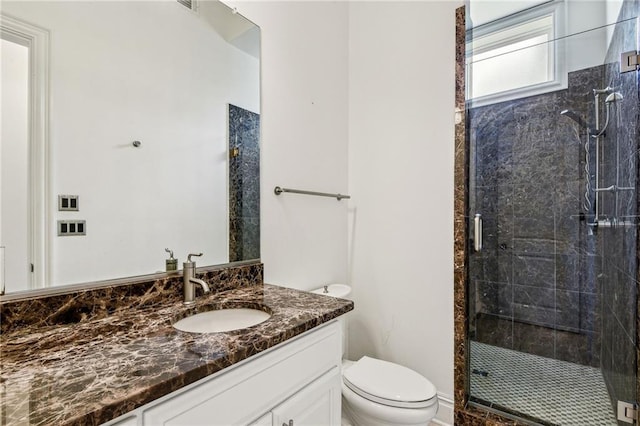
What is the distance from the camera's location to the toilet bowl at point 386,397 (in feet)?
4.46

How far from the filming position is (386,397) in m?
1.40

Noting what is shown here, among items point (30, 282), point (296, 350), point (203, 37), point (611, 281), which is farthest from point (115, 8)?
point (611, 281)

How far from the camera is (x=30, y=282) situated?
3.04 feet

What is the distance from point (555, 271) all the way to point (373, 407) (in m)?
1.48

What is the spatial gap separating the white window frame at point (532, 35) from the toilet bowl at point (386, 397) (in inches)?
59.9

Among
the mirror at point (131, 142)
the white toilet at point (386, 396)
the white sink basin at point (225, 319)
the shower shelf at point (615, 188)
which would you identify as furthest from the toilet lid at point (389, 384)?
the shower shelf at point (615, 188)

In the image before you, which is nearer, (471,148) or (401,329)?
(471,148)

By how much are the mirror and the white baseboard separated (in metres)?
1.30

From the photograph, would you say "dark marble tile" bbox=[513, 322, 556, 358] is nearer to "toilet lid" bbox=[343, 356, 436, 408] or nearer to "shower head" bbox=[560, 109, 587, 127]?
"toilet lid" bbox=[343, 356, 436, 408]

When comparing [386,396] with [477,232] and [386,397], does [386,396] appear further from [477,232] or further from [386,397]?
[477,232]

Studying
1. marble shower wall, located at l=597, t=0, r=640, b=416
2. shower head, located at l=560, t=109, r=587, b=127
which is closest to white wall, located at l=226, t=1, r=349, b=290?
shower head, located at l=560, t=109, r=587, b=127

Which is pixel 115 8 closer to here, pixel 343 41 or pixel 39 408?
pixel 39 408

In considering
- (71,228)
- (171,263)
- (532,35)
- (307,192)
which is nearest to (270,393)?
(171,263)

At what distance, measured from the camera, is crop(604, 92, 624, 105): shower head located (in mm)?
1647
